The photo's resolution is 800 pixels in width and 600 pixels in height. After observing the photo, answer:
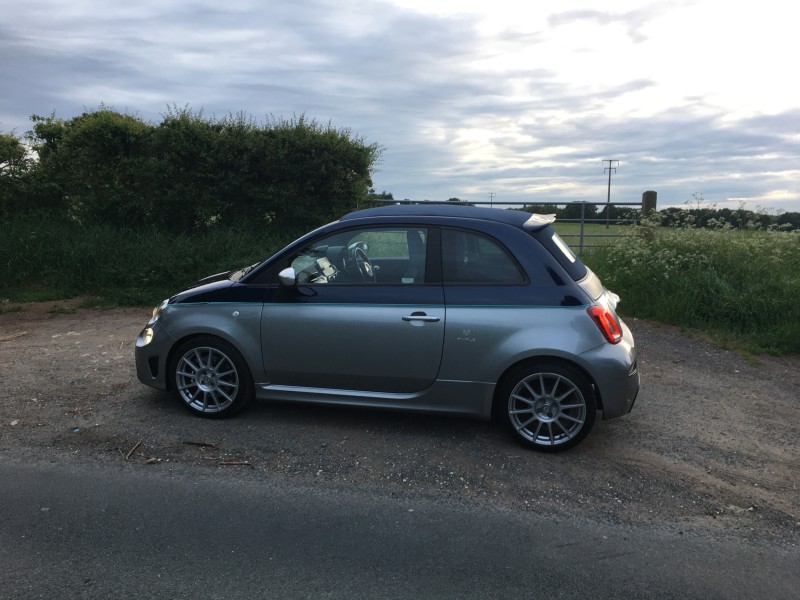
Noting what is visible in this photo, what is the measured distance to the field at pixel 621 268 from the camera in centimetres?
843

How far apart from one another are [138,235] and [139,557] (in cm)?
936

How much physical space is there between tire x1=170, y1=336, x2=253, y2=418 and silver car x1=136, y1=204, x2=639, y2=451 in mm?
10

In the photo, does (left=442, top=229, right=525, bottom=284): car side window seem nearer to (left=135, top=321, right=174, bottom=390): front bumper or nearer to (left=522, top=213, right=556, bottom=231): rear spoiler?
(left=522, top=213, right=556, bottom=231): rear spoiler

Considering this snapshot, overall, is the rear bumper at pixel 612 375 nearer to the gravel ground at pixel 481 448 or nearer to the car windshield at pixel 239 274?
the gravel ground at pixel 481 448

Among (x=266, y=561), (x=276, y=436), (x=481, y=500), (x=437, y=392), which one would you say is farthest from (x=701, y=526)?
(x=276, y=436)

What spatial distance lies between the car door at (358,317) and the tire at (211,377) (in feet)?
0.87

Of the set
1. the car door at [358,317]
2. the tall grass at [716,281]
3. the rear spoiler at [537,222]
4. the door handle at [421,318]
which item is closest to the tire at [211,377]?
the car door at [358,317]

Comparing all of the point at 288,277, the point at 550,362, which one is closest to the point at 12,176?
the point at 288,277

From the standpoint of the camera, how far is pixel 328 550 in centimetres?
329

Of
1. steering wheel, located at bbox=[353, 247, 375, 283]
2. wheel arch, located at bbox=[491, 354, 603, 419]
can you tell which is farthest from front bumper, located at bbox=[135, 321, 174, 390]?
wheel arch, located at bbox=[491, 354, 603, 419]

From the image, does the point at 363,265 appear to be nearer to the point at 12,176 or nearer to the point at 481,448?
the point at 481,448

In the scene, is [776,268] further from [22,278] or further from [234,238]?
[22,278]

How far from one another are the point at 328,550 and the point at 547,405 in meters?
1.95

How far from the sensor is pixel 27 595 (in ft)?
9.51
